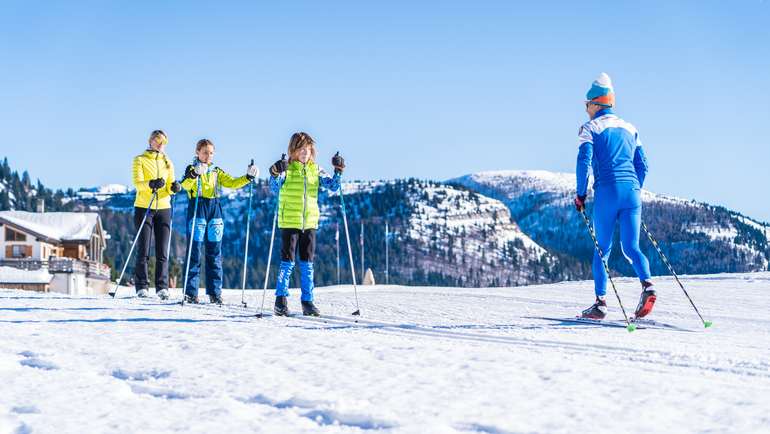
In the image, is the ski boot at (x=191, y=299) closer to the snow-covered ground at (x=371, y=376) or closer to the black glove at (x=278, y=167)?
the snow-covered ground at (x=371, y=376)

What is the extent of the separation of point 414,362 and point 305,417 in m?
1.23

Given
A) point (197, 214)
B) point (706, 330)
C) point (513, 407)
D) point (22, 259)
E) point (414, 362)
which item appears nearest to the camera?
point (513, 407)

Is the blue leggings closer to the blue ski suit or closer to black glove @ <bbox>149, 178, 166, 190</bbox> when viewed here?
the blue ski suit

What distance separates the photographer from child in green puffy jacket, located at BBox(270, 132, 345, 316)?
8477mm

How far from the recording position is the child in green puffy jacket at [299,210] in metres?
8.48

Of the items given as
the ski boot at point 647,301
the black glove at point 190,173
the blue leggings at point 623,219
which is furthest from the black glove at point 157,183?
the ski boot at point 647,301

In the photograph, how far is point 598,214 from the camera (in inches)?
328

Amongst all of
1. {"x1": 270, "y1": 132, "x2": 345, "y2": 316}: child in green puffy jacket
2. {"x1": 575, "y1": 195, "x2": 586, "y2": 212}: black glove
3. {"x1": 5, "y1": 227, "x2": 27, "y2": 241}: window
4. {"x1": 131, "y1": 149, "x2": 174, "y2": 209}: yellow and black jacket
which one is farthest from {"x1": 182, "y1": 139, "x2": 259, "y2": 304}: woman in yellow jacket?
{"x1": 5, "y1": 227, "x2": 27, "y2": 241}: window

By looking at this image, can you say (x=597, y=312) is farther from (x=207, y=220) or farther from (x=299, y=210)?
(x=207, y=220)

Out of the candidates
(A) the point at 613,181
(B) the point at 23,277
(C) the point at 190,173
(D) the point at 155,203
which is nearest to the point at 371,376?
(A) the point at 613,181

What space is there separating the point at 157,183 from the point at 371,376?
725 centimetres

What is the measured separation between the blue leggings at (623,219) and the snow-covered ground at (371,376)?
85cm

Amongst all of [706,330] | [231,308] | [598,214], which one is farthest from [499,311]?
[231,308]

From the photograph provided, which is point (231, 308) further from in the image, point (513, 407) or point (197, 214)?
point (513, 407)
